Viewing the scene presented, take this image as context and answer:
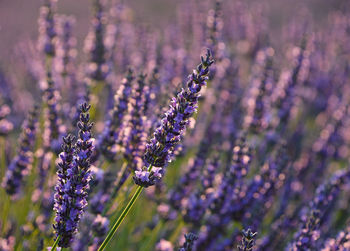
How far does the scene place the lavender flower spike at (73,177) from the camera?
191cm

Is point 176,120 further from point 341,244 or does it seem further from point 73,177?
point 341,244

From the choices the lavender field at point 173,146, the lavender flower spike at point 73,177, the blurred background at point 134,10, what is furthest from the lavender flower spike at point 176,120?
the blurred background at point 134,10

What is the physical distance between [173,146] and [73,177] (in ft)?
2.02

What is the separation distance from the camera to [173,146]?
212 centimetres

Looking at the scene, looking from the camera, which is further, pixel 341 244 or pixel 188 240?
pixel 341 244

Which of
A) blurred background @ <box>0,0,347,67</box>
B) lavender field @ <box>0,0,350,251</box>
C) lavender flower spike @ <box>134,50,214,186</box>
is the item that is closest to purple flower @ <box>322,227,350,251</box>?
lavender field @ <box>0,0,350,251</box>

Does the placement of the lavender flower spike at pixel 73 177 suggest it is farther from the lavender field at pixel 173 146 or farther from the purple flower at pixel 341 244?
the purple flower at pixel 341 244

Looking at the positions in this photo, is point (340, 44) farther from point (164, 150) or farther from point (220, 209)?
point (164, 150)

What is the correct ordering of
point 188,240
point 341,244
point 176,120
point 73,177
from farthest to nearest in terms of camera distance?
point 341,244 < point 188,240 < point 176,120 < point 73,177

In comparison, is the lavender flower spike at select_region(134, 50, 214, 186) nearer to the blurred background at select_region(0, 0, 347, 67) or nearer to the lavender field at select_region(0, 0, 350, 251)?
the lavender field at select_region(0, 0, 350, 251)

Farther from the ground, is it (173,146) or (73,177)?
(173,146)

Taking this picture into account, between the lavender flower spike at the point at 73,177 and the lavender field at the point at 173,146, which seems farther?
the lavender field at the point at 173,146

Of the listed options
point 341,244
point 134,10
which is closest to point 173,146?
point 341,244

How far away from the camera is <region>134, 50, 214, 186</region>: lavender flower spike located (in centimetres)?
204
